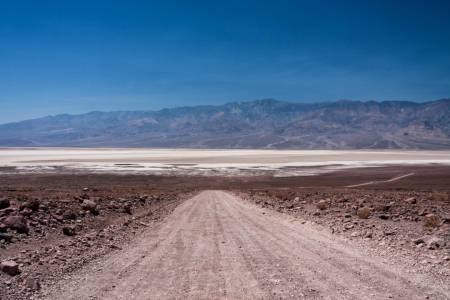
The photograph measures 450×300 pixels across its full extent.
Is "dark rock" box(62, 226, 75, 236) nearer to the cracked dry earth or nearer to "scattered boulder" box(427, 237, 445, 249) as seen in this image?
the cracked dry earth

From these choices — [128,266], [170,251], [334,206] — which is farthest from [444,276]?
[334,206]

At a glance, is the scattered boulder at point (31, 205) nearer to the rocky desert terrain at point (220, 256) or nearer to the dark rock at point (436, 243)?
the rocky desert terrain at point (220, 256)

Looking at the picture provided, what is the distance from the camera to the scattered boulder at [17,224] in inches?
267

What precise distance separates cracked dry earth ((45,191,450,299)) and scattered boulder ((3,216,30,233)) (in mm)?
2347

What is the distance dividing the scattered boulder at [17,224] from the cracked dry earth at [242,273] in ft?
7.70

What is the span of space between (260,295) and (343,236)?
479 centimetres

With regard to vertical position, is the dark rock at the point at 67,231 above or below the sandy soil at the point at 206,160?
below

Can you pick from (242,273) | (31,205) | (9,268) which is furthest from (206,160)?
(9,268)

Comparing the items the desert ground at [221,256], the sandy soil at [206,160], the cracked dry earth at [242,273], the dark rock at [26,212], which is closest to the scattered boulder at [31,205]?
the desert ground at [221,256]

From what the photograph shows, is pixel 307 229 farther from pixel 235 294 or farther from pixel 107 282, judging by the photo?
pixel 107 282

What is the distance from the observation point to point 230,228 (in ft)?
30.4

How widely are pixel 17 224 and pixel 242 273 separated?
5346 millimetres

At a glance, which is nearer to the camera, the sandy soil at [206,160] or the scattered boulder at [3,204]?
the scattered boulder at [3,204]

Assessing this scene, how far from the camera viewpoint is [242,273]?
17.2 feet
